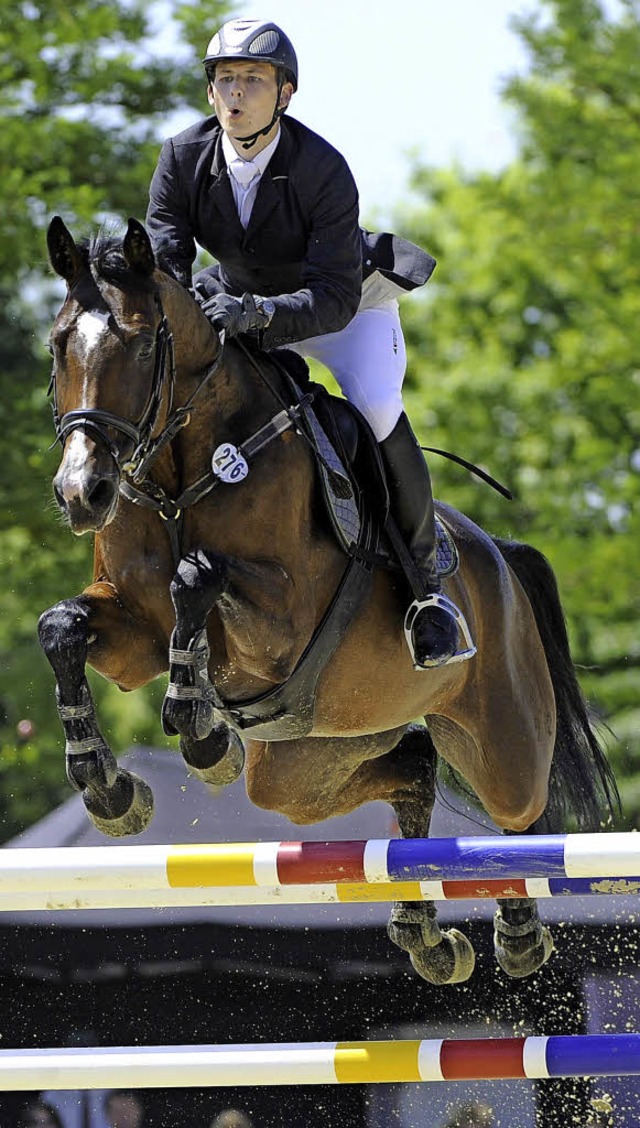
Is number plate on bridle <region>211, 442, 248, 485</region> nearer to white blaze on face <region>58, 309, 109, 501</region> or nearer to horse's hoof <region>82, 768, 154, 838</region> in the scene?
white blaze on face <region>58, 309, 109, 501</region>

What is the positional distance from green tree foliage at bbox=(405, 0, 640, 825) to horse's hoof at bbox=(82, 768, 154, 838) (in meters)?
8.43

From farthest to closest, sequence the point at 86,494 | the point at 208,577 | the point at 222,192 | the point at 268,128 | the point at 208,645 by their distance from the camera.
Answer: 1. the point at 222,192
2. the point at 268,128
3. the point at 208,645
4. the point at 208,577
5. the point at 86,494

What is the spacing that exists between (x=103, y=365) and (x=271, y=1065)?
185cm

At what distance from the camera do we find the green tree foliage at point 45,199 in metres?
12.1

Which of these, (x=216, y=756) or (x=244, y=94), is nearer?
(x=216, y=756)

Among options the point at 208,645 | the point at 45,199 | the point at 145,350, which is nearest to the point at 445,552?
the point at 208,645

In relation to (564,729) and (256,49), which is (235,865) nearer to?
(256,49)

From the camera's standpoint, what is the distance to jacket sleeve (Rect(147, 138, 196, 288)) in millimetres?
4406

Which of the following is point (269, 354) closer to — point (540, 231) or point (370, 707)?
point (370, 707)

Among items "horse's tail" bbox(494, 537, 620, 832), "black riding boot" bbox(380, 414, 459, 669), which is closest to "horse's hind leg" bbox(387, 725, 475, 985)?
"horse's tail" bbox(494, 537, 620, 832)

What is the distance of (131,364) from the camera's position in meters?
3.79

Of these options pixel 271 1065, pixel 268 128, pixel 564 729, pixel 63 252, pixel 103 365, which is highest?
pixel 268 128

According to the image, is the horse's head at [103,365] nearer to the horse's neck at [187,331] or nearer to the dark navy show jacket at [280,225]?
the horse's neck at [187,331]

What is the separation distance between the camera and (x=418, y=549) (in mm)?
4859
